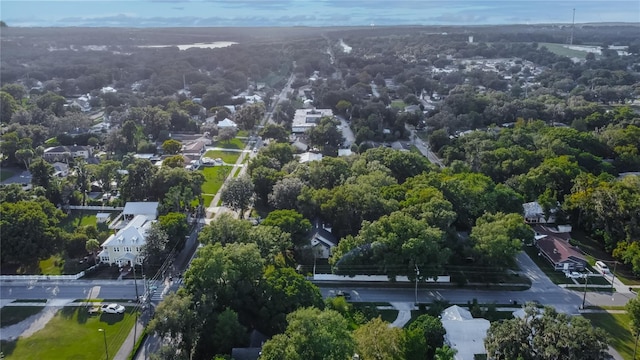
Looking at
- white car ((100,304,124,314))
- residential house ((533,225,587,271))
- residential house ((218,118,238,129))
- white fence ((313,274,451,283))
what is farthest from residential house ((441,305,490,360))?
residential house ((218,118,238,129))

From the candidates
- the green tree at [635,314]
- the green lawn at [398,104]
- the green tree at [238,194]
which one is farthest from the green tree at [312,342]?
the green lawn at [398,104]

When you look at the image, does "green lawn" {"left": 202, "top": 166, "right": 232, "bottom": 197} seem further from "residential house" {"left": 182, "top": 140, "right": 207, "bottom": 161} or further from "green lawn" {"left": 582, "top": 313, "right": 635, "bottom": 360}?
"green lawn" {"left": 582, "top": 313, "right": 635, "bottom": 360}

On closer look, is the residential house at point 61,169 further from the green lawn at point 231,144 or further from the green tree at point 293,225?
the green tree at point 293,225

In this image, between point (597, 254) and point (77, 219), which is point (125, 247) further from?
point (597, 254)

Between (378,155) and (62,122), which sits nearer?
(378,155)

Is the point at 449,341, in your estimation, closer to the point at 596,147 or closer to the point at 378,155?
the point at 378,155

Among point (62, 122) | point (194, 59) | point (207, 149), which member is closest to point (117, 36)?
point (194, 59)
